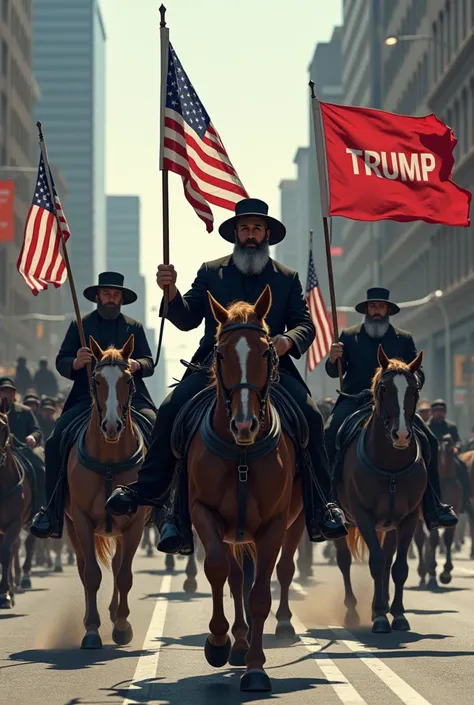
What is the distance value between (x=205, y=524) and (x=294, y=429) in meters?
1.21

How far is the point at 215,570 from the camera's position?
10805 millimetres

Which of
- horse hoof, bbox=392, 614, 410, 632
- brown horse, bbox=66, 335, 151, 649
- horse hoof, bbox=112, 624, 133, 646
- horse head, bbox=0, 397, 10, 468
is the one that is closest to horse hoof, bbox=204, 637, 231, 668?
brown horse, bbox=66, 335, 151, 649

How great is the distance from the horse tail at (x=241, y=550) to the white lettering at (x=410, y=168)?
4.88 metres

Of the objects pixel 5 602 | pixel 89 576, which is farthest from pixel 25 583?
pixel 89 576

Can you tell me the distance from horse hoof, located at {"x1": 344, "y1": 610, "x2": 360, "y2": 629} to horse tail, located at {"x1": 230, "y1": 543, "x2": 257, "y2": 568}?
3.16 m

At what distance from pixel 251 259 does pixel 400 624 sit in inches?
175

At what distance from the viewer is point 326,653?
12.8m

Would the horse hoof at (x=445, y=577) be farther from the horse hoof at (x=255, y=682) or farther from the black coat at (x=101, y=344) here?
the horse hoof at (x=255, y=682)

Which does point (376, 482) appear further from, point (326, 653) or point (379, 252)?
point (379, 252)

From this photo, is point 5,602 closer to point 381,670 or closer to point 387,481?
point 387,481

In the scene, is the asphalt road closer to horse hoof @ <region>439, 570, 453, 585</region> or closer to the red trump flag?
horse hoof @ <region>439, 570, 453, 585</region>

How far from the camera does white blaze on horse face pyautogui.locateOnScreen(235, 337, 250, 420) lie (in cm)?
1009

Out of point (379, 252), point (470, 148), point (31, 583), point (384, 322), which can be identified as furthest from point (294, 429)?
point (379, 252)

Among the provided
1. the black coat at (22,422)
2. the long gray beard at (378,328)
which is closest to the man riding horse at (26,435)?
the black coat at (22,422)
